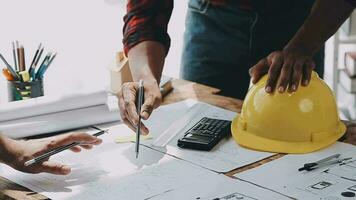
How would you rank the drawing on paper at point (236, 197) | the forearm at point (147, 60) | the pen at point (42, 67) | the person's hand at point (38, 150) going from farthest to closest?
the pen at point (42, 67), the forearm at point (147, 60), the person's hand at point (38, 150), the drawing on paper at point (236, 197)

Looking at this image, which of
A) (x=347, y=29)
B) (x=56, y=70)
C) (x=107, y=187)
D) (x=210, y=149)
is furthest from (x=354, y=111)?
(x=107, y=187)

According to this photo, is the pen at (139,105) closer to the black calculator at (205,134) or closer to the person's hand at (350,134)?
the black calculator at (205,134)

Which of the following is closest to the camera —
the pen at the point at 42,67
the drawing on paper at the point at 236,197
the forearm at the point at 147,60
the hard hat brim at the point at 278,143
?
the drawing on paper at the point at 236,197

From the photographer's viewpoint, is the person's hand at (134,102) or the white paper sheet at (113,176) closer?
the white paper sheet at (113,176)

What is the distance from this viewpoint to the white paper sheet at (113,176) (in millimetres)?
1182

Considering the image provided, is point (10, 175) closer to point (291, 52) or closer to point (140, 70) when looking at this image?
point (140, 70)

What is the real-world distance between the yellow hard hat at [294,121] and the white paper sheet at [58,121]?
34cm

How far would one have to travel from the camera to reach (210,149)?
53.9 inches

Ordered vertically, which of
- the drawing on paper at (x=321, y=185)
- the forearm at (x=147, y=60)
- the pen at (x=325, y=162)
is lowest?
the drawing on paper at (x=321, y=185)

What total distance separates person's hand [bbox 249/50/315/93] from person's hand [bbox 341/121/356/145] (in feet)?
0.51

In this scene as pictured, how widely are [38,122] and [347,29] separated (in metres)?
1.75

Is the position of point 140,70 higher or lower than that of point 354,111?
higher

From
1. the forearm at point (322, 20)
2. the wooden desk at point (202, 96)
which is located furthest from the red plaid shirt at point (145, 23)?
the forearm at point (322, 20)

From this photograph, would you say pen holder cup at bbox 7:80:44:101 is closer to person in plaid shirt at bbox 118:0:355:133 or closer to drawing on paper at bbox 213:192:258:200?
person in plaid shirt at bbox 118:0:355:133
